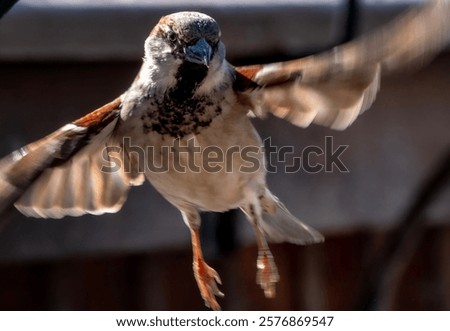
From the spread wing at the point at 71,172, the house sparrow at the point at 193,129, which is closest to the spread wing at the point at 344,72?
the house sparrow at the point at 193,129

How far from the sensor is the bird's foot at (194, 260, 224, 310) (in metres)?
0.91

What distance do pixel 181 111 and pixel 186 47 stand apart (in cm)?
8

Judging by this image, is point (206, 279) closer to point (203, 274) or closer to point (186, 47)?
point (203, 274)

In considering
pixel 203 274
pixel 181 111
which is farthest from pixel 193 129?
pixel 203 274

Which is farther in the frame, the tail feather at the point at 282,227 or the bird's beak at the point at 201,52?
the tail feather at the point at 282,227

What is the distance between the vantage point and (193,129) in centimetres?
89

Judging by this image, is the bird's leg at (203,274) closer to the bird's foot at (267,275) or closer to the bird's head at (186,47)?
the bird's foot at (267,275)

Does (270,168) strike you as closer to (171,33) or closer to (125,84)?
(125,84)

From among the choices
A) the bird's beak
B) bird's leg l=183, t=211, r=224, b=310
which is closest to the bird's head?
the bird's beak

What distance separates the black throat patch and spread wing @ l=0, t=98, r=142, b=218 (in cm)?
4

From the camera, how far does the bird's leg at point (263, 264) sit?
35.0 inches

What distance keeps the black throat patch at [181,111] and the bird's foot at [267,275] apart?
0.14 meters

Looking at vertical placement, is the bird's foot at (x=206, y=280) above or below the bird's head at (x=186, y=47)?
below
